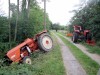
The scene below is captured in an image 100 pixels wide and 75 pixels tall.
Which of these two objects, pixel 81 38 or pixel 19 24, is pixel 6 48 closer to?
pixel 19 24

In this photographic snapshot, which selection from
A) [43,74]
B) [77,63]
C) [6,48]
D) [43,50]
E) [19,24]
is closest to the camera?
[43,74]

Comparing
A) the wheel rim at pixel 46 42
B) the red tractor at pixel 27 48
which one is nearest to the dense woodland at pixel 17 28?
the wheel rim at pixel 46 42

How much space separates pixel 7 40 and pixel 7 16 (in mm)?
2203

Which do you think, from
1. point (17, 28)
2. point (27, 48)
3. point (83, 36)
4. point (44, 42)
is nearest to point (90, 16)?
point (83, 36)

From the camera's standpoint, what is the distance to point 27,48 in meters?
12.5

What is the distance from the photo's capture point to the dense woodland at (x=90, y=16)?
16538 mm

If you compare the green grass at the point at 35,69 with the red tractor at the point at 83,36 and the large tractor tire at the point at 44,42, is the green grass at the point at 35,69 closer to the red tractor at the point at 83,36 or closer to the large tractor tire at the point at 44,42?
the large tractor tire at the point at 44,42

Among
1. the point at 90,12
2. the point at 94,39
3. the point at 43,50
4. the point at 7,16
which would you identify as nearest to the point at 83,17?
the point at 90,12

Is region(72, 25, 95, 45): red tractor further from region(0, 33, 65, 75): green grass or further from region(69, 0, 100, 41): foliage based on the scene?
region(0, 33, 65, 75): green grass

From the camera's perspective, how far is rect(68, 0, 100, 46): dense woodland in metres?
16.5

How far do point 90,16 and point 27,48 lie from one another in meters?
10.6

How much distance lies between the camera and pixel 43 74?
883 cm

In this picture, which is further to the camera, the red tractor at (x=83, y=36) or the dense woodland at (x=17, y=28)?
the red tractor at (x=83, y=36)

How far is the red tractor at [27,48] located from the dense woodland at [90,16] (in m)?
4.09
